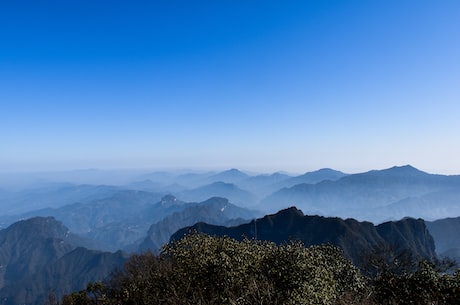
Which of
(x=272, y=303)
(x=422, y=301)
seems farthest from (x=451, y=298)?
(x=272, y=303)

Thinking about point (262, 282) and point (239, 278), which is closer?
point (262, 282)

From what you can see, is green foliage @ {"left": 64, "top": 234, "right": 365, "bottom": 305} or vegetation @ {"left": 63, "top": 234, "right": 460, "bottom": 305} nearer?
green foliage @ {"left": 64, "top": 234, "right": 365, "bottom": 305}

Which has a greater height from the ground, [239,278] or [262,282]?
[239,278]

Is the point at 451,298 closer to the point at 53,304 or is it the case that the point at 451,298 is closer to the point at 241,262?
the point at 241,262

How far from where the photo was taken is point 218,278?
3231 cm

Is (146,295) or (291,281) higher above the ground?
(291,281)

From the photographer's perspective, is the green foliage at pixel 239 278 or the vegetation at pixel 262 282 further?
the vegetation at pixel 262 282

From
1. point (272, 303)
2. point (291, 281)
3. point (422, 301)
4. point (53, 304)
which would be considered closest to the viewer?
point (272, 303)

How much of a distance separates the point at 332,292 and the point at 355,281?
54.7 feet

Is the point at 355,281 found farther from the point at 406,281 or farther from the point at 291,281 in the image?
the point at 291,281

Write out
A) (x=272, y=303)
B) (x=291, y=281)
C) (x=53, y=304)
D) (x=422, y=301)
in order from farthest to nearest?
(x=53, y=304)
(x=422, y=301)
(x=291, y=281)
(x=272, y=303)

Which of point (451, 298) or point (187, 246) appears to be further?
point (187, 246)

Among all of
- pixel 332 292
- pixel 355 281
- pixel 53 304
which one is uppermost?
pixel 332 292

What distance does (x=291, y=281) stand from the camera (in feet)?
96.6
